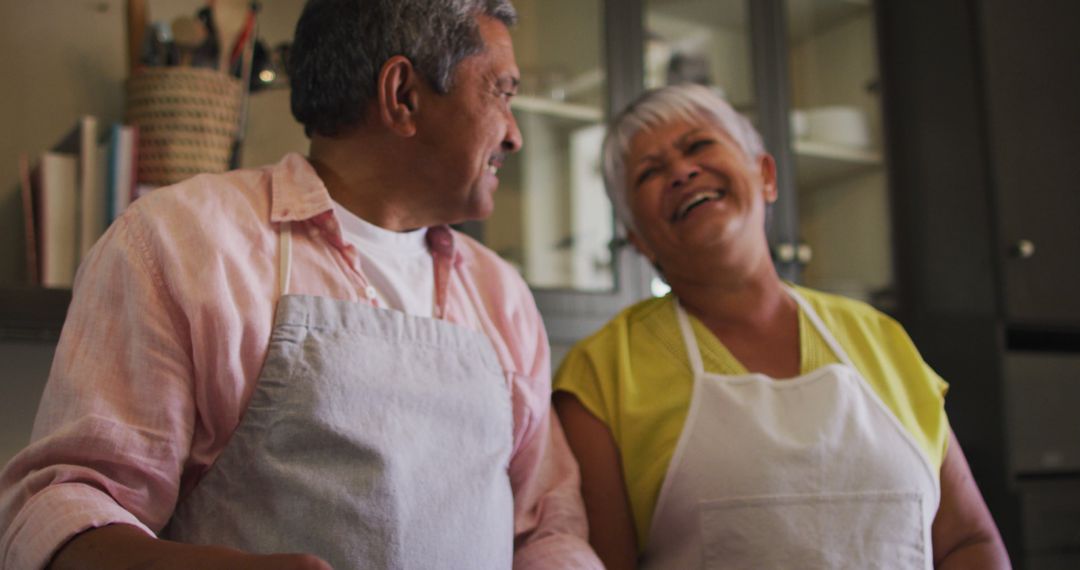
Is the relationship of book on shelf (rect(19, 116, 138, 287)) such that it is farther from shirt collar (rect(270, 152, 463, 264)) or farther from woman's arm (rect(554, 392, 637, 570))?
woman's arm (rect(554, 392, 637, 570))

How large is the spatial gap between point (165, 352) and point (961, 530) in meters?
1.00

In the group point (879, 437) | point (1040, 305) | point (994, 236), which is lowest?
point (879, 437)

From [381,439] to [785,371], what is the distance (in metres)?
0.60

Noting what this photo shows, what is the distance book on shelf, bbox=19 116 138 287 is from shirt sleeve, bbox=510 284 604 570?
684 mm

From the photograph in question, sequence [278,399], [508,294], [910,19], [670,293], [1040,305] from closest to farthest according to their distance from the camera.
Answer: [278,399]
[508,294]
[670,293]
[1040,305]
[910,19]

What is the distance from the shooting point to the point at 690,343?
4.23 ft

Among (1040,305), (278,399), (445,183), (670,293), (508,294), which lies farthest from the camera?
(1040,305)

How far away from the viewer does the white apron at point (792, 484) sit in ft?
3.72

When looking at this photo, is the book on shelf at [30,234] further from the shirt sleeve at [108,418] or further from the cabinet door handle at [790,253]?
the cabinet door handle at [790,253]

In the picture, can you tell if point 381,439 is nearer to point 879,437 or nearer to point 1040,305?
point 879,437

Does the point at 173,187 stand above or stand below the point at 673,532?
above

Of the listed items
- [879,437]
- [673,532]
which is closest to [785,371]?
[879,437]

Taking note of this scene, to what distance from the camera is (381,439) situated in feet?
3.11

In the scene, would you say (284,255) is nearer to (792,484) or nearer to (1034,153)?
(792,484)
